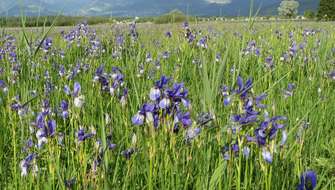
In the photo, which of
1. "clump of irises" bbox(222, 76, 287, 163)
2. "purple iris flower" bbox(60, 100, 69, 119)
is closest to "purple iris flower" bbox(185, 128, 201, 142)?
"clump of irises" bbox(222, 76, 287, 163)

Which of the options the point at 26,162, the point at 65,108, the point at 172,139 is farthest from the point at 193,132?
the point at 65,108

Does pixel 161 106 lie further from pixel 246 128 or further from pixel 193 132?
pixel 246 128

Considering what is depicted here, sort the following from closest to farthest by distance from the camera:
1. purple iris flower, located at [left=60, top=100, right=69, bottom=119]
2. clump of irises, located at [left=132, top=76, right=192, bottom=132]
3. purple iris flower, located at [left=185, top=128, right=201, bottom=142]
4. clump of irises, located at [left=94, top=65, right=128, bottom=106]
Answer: clump of irises, located at [left=132, top=76, right=192, bottom=132] → purple iris flower, located at [left=185, top=128, right=201, bottom=142] → purple iris flower, located at [left=60, top=100, right=69, bottom=119] → clump of irises, located at [left=94, top=65, right=128, bottom=106]

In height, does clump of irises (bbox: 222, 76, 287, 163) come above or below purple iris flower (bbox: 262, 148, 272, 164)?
above

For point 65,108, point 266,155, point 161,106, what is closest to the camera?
point 266,155

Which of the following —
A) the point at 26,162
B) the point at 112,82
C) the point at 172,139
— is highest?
the point at 112,82

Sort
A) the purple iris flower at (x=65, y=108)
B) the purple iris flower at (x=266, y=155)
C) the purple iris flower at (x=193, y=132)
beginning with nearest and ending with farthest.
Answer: the purple iris flower at (x=266, y=155) < the purple iris flower at (x=193, y=132) < the purple iris flower at (x=65, y=108)

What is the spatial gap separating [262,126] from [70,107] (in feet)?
4.21

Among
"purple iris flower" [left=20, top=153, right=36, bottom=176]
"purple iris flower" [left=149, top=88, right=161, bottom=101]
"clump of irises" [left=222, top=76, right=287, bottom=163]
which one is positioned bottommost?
"purple iris flower" [left=20, top=153, right=36, bottom=176]

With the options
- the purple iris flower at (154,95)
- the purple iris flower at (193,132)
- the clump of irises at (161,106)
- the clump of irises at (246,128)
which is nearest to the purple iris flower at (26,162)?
the clump of irises at (161,106)

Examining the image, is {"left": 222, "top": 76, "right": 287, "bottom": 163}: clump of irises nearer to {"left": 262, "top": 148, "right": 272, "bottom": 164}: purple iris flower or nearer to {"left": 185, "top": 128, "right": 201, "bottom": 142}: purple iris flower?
{"left": 262, "top": 148, "right": 272, "bottom": 164}: purple iris flower

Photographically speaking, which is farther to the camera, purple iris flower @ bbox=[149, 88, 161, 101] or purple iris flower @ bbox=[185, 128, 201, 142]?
purple iris flower @ bbox=[185, 128, 201, 142]

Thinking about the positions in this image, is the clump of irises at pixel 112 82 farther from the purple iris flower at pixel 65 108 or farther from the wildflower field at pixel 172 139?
the purple iris flower at pixel 65 108

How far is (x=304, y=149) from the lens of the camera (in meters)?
2.67
